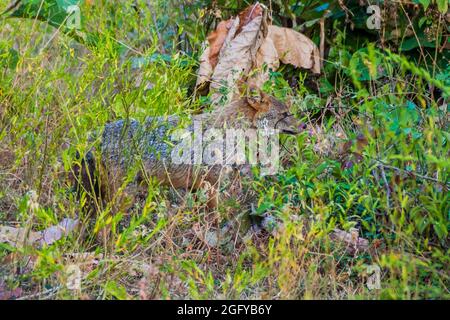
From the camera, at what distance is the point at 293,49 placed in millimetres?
4473

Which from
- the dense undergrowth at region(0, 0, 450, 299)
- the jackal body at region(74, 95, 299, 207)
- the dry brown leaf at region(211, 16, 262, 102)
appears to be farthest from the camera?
the dry brown leaf at region(211, 16, 262, 102)

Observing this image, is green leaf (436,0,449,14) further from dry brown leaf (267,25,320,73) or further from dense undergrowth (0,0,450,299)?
dry brown leaf (267,25,320,73)

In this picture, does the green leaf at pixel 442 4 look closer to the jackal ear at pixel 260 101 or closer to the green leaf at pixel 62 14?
the jackal ear at pixel 260 101

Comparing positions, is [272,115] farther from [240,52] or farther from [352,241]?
[352,241]

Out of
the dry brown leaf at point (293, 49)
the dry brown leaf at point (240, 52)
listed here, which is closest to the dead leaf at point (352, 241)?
the dry brown leaf at point (240, 52)

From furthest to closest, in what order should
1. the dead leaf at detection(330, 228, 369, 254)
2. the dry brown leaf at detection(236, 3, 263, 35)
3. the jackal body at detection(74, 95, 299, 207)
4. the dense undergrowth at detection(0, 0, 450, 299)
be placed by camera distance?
the dry brown leaf at detection(236, 3, 263, 35)
the jackal body at detection(74, 95, 299, 207)
the dead leaf at detection(330, 228, 369, 254)
the dense undergrowth at detection(0, 0, 450, 299)

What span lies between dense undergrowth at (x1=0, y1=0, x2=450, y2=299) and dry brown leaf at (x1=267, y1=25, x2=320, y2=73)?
21 centimetres

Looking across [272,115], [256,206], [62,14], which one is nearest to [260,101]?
[272,115]

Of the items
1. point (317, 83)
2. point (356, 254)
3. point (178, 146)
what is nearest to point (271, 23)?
point (317, 83)

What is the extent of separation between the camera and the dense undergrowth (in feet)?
8.94

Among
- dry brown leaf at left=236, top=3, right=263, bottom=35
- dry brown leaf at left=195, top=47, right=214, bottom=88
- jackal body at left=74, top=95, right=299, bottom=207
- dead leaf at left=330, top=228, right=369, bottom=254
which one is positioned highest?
dry brown leaf at left=236, top=3, right=263, bottom=35

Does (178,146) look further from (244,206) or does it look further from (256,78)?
(256,78)

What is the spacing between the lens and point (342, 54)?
4379mm

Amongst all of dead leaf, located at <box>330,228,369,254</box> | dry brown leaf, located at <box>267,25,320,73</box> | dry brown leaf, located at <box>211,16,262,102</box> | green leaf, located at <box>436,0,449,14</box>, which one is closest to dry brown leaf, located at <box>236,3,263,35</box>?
dry brown leaf, located at <box>211,16,262,102</box>
